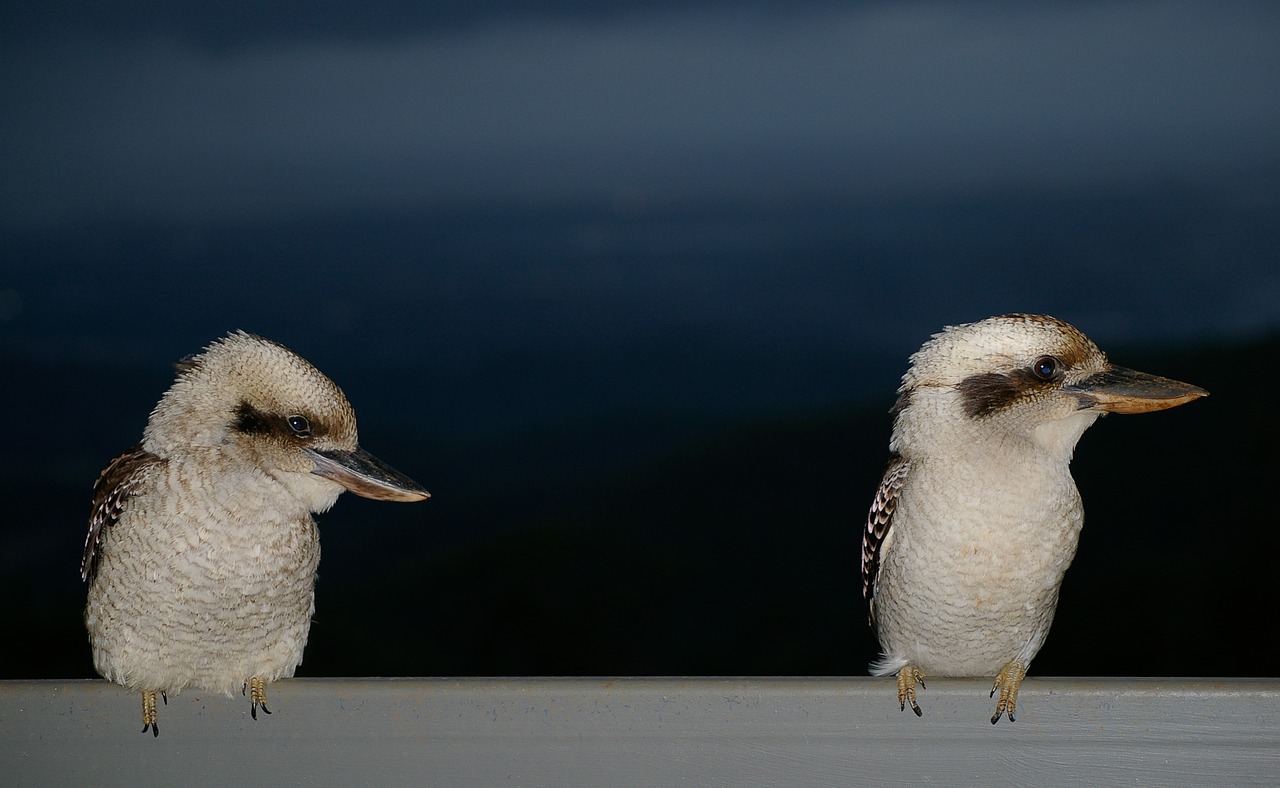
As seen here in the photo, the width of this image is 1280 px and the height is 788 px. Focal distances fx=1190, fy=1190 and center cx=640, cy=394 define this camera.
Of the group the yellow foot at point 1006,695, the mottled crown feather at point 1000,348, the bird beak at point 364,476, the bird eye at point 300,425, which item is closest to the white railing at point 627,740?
the yellow foot at point 1006,695

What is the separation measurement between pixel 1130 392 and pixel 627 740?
36.3 inches

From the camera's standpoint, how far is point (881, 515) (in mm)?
2074

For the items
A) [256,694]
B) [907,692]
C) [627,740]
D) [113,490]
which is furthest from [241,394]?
[907,692]

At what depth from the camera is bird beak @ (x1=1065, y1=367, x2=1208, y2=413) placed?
178 centimetres

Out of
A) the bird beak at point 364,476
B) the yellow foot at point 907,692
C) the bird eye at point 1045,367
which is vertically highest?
the bird eye at point 1045,367

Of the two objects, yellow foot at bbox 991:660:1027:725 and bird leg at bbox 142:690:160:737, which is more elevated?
yellow foot at bbox 991:660:1027:725

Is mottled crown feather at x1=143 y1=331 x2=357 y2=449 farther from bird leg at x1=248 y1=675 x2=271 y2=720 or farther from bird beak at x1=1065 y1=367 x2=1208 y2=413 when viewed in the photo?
bird beak at x1=1065 y1=367 x2=1208 y2=413

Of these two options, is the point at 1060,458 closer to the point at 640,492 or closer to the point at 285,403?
the point at 285,403

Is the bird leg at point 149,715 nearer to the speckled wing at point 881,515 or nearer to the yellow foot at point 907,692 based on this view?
the yellow foot at point 907,692

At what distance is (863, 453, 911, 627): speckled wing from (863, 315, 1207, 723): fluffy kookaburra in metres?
0.01

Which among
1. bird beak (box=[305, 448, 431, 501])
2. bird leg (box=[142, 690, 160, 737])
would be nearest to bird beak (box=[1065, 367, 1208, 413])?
bird beak (box=[305, 448, 431, 501])

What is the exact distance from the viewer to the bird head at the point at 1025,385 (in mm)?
1858

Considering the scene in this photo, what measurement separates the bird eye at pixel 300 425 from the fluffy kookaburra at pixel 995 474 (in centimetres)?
97

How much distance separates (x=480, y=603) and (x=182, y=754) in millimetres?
3467
